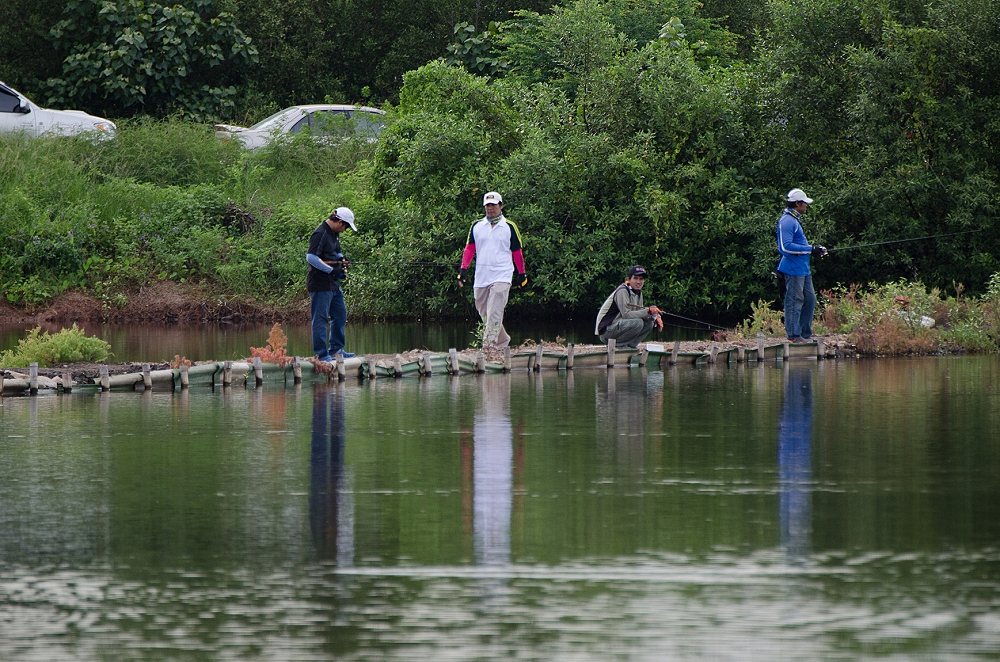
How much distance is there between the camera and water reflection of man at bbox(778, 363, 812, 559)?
10.0 metres

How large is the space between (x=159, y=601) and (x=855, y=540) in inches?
156

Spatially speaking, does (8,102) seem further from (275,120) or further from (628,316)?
(628,316)

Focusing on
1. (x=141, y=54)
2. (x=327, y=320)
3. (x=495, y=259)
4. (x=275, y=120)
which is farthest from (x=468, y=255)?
(x=141, y=54)

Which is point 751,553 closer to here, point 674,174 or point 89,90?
point 674,174

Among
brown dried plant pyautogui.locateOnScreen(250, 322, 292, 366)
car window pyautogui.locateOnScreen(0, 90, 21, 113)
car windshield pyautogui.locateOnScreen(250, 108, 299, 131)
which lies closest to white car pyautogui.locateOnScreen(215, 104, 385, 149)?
car windshield pyautogui.locateOnScreen(250, 108, 299, 131)

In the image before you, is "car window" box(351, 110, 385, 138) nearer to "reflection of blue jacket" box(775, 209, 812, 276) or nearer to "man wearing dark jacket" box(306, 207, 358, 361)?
"reflection of blue jacket" box(775, 209, 812, 276)

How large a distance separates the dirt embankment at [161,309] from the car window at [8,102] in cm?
572

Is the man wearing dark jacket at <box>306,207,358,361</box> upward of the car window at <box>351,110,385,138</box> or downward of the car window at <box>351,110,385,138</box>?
downward

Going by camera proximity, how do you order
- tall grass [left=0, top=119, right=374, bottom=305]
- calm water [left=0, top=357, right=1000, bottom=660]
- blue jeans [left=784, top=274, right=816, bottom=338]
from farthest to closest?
tall grass [left=0, top=119, right=374, bottom=305] < blue jeans [left=784, top=274, right=816, bottom=338] < calm water [left=0, top=357, right=1000, bottom=660]

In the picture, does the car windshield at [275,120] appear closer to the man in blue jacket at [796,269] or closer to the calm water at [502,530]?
the man in blue jacket at [796,269]

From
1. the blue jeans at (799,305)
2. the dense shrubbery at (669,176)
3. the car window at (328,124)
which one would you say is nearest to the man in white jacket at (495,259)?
the blue jeans at (799,305)

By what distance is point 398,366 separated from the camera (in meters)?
19.7

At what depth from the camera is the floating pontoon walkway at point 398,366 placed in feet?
59.3

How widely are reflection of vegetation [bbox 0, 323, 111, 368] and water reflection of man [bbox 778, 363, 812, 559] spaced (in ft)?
26.7
